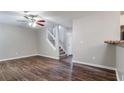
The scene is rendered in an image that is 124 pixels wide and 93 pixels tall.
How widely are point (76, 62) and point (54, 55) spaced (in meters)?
1.58

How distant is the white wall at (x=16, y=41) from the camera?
6179 mm

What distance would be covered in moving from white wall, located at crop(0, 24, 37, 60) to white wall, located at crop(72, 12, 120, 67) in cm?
327

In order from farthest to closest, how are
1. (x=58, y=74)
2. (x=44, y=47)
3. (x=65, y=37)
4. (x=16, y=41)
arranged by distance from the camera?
(x=65, y=37), (x=44, y=47), (x=16, y=41), (x=58, y=74)

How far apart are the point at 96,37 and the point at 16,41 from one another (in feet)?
14.8

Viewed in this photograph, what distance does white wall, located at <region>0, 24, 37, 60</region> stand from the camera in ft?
20.3

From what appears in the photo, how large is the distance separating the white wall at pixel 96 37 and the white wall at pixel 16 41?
3267 millimetres

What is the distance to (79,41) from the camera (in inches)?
200

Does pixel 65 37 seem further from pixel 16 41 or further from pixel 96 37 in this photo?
pixel 96 37

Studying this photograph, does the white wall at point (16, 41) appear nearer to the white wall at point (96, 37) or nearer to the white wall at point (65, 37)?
the white wall at point (65, 37)

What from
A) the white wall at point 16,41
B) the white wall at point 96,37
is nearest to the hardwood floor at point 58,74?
the white wall at point 96,37

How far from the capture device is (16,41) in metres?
6.68

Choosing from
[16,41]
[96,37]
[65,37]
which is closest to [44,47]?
[65,37]
